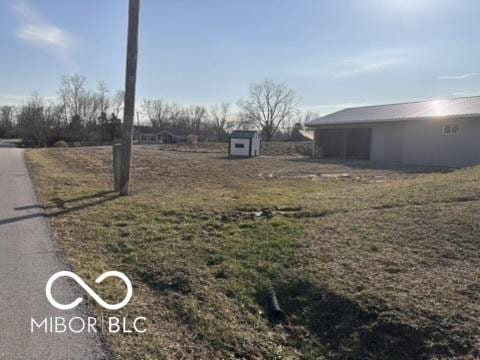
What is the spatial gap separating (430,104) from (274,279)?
1024 inches

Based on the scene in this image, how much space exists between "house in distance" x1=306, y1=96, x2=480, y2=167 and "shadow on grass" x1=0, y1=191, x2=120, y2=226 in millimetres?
19203

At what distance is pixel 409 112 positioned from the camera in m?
23.5

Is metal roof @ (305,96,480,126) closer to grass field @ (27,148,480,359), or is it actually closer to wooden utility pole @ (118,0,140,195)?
grass field @ (27,148,480,359)

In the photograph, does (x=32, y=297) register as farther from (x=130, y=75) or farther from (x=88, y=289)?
(x=130, y=75)

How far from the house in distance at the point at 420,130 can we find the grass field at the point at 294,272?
14773 mm

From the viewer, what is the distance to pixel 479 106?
2019 cm

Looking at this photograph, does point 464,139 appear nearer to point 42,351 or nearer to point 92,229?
point 92,229

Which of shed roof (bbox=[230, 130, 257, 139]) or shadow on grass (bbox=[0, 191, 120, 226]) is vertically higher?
shed roof (bbox=[230, 130, 257, 139])

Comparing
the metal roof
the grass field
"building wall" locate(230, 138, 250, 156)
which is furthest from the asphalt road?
"building wall" locate(230, 138, 250, 156)

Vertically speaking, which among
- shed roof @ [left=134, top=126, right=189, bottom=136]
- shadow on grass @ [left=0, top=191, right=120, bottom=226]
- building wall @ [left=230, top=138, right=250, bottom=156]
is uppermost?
shed roof @ [left=134, top=126, right=189, bottom=136]

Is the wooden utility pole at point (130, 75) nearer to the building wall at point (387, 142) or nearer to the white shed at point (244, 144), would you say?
the building wall at point (387, 142)

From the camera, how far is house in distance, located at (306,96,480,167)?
19.6 meters

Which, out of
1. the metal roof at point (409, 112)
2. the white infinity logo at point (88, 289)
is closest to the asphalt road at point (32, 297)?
the white infinity logo at point (88, 289)

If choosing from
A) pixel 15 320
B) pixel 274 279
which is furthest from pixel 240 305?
pixel 15 320
